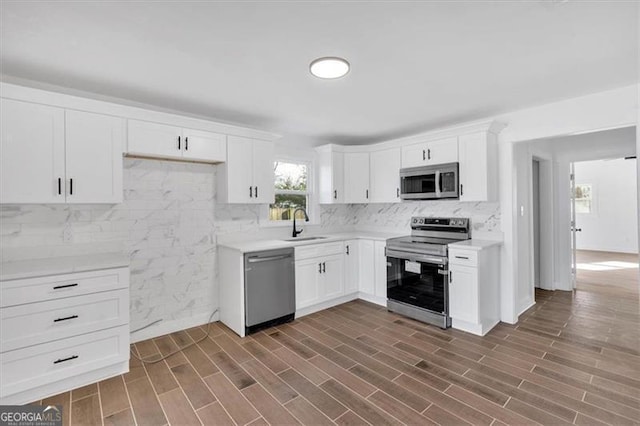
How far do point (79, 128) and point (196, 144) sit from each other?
3.22 ft

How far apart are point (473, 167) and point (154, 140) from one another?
3.47 metres

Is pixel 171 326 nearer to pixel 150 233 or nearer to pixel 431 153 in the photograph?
pixel 150 233

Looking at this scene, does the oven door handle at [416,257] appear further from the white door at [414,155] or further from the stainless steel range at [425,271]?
the white door at [414,155]

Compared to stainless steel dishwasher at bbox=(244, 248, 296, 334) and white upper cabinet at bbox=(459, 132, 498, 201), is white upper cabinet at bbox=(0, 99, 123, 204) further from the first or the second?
white upper cabinet at bbox=(459, 132, 498, 201)

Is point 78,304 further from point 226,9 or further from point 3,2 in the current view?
point 226,9

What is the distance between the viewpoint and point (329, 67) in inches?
92.0

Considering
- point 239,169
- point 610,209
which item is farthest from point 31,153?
point 610,209

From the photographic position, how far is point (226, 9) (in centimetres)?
168

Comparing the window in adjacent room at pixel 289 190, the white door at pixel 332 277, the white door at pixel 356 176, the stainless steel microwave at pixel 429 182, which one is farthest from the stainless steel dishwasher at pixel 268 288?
the stainless steel microwave at pixel 429 182

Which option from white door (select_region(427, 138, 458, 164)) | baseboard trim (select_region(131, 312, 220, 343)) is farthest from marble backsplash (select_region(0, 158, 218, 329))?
white door (select_region(427, 138, 458, 164))

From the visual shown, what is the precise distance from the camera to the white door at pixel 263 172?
369cm

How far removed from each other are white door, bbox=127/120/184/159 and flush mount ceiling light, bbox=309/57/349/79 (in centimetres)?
162

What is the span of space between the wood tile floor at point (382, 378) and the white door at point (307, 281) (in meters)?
0.32

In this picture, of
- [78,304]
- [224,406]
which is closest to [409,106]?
[224,406]
